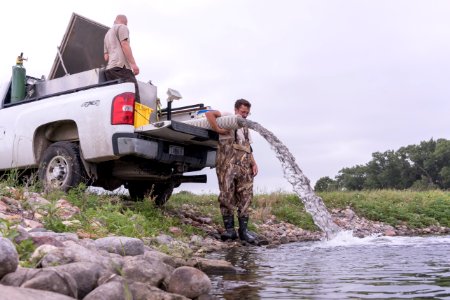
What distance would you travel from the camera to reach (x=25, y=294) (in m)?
2.38

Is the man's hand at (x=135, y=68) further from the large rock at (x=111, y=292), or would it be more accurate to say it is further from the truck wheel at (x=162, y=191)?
the large rock at (x=111, y=292)

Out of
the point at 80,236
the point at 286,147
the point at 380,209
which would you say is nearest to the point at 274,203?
the point at 380,209

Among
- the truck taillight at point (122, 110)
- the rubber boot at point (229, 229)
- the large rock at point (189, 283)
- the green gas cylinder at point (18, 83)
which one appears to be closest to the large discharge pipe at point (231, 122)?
the truck taillight at point (122, 110)

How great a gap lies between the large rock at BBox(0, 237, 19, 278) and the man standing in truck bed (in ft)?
17.1

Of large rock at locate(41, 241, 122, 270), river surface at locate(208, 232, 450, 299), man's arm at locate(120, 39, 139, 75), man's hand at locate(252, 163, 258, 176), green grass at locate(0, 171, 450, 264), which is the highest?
man's arm at locate(120, 39, 139, 75)

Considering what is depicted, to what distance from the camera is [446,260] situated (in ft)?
16.0

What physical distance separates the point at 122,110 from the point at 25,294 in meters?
4.85

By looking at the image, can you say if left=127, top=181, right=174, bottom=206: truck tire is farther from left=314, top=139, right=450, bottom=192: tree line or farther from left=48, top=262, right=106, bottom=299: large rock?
left=314, top=139, right=450, bottom=192: tree line

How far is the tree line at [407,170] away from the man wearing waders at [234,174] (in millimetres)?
46170

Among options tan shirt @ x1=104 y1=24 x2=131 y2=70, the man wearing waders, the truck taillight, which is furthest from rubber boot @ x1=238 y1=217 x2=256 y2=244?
tan shirt @ x1=104 y1=24 x2=131 y2=70

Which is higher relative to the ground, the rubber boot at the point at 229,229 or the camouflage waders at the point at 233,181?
the camouflage waders at the point at 233,181

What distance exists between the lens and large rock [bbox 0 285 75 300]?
229 cm

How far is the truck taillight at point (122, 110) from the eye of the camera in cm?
706

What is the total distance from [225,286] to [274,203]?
26.2ft
